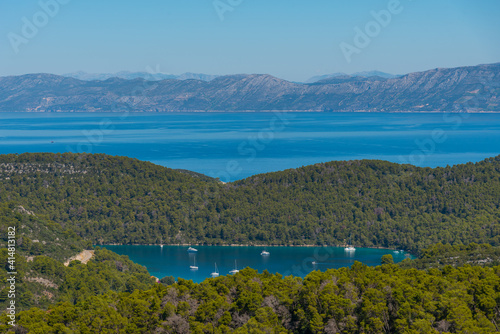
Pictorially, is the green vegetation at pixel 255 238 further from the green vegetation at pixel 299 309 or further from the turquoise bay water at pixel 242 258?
the turquoise bay water at pixel 242 258

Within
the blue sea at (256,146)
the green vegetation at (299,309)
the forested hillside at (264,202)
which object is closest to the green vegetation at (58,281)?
the green vegetation at (299,309)

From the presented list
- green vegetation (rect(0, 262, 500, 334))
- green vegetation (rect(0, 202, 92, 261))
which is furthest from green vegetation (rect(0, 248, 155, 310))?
green vegetation (rect(0, 262, 500, 334))

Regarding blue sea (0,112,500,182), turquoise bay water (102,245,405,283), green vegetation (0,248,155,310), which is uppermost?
blue sea (0,112,500,182)

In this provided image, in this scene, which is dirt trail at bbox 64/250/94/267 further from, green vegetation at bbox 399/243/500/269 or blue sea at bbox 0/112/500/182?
blue sea at bbox 0/112/500/182

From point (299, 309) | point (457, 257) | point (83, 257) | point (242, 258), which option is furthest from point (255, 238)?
point (299, 309)

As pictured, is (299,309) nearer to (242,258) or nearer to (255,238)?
(242,258)

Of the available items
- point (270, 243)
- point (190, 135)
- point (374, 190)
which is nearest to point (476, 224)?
point (374, 190)

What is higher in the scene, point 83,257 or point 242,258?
point 83,257

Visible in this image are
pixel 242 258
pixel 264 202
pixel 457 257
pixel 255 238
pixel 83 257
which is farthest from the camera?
pixel 264 202
